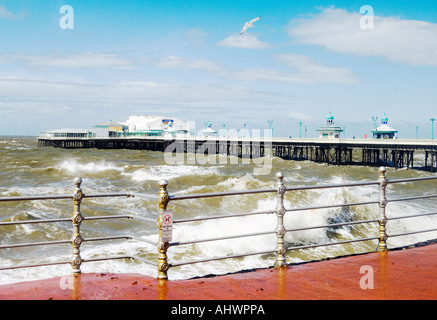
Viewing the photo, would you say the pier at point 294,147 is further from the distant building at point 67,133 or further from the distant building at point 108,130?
the distant building at point 108,130

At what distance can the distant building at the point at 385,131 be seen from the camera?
71625 mm

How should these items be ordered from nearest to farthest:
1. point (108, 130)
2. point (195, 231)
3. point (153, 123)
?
1. point (195, 231)
2. point (108, 130)
3. point (153, 123)

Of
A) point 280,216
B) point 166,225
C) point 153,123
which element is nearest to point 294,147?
point 280,216

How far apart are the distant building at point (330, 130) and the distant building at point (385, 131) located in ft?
20.0

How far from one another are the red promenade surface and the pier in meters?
46.5

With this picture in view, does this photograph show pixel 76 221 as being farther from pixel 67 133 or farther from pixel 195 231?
pixel 67 133

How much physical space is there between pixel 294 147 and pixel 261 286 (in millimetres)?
62241

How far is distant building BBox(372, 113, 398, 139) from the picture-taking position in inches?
2820

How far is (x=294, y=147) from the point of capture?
216ft

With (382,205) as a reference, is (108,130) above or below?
above

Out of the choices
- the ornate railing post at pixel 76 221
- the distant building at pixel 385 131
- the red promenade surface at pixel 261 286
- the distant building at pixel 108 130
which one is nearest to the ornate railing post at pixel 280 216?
the red promenade surface at pixel 261 286

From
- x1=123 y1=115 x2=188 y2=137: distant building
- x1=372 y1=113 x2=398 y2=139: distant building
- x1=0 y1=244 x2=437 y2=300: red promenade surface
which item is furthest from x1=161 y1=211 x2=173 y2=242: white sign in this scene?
x1=123 y1=115 x2=188 y2=137: distant building

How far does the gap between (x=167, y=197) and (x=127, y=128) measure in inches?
4548

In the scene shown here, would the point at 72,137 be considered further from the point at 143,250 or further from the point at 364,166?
the point at 143,250
